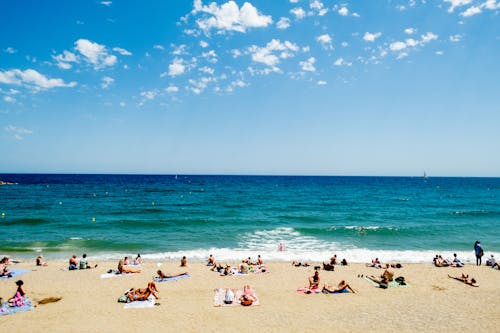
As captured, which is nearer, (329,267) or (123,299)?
(123,299)

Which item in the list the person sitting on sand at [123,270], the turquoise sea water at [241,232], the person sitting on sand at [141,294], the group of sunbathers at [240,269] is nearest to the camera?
the person sitting on sand at [141,294]

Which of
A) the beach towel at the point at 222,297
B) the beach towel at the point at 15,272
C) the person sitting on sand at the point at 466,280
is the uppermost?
the person sitting on sand at the point at 466,280

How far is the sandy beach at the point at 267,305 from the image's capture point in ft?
38.2

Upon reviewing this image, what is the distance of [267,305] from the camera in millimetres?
13836

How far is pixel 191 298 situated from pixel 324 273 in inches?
339

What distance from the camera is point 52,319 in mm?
12344

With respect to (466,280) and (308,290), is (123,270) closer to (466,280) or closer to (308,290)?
(308,290)

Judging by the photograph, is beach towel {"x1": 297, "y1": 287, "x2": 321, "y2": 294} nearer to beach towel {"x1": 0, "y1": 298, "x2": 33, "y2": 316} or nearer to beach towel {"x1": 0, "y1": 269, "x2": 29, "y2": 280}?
beach towel {"x1": 0, "y1": 298, "x2": 33, "y2": 316}

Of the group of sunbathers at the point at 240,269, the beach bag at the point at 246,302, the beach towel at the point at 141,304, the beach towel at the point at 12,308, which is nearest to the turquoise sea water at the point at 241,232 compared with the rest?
the group of sunbathers at the point at 240,269

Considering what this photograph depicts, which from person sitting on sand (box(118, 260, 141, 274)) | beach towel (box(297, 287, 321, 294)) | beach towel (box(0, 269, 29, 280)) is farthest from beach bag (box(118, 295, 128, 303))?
beach towel (box(0, 269, 29, 280))

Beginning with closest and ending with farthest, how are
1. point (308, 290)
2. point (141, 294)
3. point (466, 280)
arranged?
point (141, 294), point (308, 290), point (466, 280)

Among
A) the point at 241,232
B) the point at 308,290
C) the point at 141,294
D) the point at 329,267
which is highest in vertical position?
the point at 141,294

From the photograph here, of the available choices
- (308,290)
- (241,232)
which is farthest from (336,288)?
(241,232)

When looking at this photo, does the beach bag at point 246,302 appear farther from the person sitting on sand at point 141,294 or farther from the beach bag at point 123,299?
the beach bag at point 123,299
